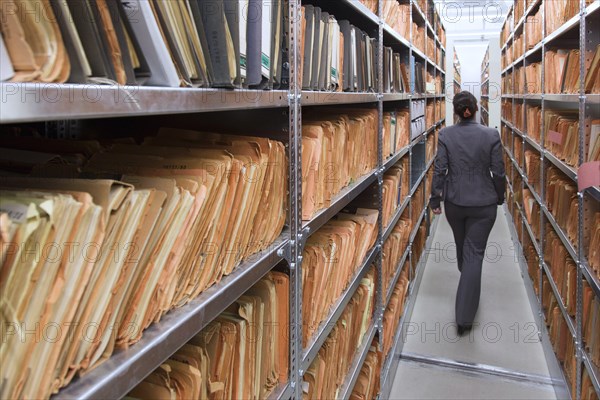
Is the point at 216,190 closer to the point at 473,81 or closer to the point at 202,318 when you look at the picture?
the point at 202,318

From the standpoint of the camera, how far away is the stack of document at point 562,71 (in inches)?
110

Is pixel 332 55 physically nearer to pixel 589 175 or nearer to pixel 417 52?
pixel 589 175

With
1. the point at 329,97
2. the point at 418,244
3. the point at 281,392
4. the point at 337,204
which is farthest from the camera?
the point at 418,244

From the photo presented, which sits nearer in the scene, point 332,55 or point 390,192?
point 332,55


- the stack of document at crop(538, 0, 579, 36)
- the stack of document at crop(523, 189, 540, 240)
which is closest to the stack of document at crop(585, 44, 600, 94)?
the stack of document at crop(538, 0, 579, 36)

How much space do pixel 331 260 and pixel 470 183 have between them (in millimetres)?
2066

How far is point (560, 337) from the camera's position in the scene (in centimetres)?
290

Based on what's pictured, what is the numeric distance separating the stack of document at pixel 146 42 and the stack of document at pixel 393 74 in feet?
6.00

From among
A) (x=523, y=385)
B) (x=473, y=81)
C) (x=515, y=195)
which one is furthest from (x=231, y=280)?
(x=473, y=81)

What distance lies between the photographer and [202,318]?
912 millimetres

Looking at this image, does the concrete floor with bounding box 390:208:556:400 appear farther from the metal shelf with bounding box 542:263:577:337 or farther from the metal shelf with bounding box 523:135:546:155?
the metal shelf with bounding box 523:135:546:155

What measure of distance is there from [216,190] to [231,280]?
18 centimetres

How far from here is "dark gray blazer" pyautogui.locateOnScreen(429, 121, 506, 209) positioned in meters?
3.56

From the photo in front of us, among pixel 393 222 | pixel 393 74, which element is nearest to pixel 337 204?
pixel 393 222
